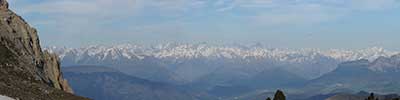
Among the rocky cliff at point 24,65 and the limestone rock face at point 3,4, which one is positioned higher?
the limestone rock face at point 3,4

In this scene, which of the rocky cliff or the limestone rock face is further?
the limestone rock face

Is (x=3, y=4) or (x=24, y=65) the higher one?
(x=3, y=4)

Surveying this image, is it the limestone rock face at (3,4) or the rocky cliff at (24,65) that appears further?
the limestone rock face at (3,4)

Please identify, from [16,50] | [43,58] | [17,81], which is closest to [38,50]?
[43,58]

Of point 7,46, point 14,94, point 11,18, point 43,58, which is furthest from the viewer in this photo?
point 43,58

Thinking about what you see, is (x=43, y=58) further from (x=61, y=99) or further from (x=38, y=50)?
(x=61, y=99)

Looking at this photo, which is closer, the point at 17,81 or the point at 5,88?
the point at 5,88

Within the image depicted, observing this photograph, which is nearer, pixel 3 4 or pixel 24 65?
pixel 24 65

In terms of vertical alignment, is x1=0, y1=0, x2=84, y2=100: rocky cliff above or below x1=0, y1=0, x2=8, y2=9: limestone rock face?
below
